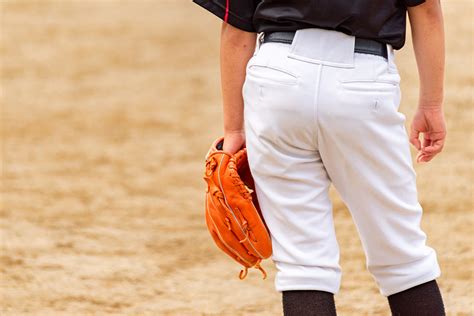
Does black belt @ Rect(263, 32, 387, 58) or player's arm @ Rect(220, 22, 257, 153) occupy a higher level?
black belt @ Rect(263, 32, 387, 58)

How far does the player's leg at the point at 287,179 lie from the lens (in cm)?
247

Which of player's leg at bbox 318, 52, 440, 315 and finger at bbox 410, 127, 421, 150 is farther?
finger at bbox 410, 127, 421, 150

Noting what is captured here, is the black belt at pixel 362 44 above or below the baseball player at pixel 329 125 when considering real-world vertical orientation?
above

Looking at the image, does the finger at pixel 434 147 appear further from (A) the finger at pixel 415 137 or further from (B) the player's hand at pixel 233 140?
(B) the player's hand at pixel 233 140

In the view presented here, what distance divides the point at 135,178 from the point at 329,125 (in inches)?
155

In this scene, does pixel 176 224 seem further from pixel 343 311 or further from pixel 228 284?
pixel 343 311

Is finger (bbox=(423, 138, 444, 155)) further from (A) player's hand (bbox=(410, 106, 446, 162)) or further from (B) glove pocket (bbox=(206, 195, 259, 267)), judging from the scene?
(B) glove pocket (bbox=(206, 195, 259, 267))

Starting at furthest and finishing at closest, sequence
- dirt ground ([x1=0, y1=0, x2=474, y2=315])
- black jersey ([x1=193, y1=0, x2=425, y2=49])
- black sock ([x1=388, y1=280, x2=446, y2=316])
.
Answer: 1. dirt ground ([x1=0, y1=0, x2=474, y2=315])
2. black sock ([x1=388, y1=280, x2=446, y2=316])
3. black jersey ([x1=193, y1=0, x2=425, y2=49])

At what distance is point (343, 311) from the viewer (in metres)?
3.99

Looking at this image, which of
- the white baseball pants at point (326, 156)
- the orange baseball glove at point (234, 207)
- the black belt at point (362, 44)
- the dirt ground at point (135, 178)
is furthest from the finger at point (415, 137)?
the dirt ground at point (135, 178)

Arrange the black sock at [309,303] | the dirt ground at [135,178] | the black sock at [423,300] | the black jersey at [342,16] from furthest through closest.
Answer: the dirt ground at [135,178]
the black sock at [423,300]
the black sock at [309,303]
the black jersey at [342,16]

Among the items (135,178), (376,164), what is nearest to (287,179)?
(376,164)

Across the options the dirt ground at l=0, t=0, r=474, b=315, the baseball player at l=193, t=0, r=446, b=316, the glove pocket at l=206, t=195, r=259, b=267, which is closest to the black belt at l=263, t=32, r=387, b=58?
the baseball player at l=193, t=0, r=446, b=316

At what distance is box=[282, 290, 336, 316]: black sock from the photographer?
8.34ft
